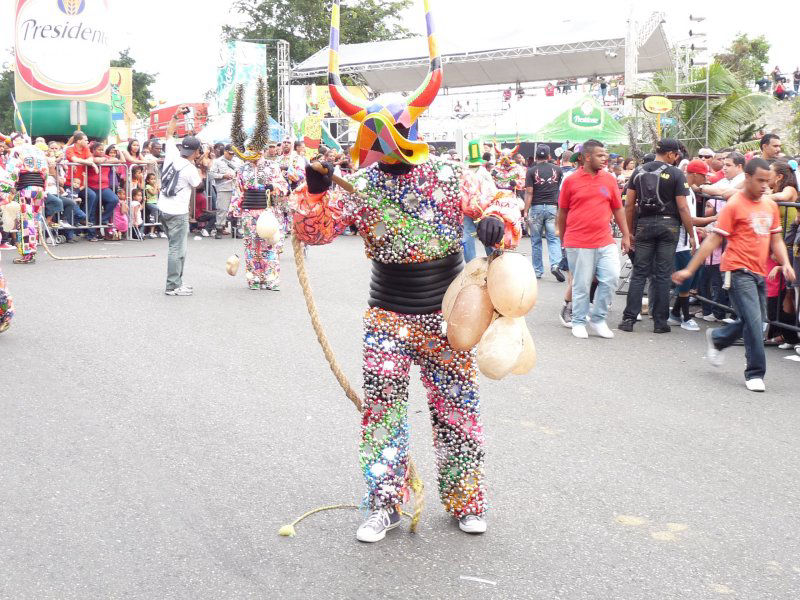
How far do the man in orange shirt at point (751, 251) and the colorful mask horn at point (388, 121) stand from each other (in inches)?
141

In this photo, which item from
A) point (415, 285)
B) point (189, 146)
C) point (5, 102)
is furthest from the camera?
point (5, 102)

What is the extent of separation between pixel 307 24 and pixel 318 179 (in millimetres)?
52283

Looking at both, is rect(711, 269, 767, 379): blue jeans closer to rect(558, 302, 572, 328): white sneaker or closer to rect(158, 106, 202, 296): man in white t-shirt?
rect(558, 302, 572, 328): white sneaker

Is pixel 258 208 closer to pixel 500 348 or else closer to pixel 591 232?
pixel 591 232

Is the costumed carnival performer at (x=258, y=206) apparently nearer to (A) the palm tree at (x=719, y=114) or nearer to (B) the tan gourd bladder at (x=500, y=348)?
(B) the tan gourd bladder at (x=500, y=348)

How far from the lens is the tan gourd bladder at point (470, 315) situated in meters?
3.88

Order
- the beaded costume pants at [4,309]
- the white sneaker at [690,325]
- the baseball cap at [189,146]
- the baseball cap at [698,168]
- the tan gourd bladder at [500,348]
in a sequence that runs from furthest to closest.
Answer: the baseball cap at [189,146] < the baseball cap at [698,168] < the white sneaker at [690,325] < the beaded costume pants at [4,309] < the tan gourd bladder at [500,348]

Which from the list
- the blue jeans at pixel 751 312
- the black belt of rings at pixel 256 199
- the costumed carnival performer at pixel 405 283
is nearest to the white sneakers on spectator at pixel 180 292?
the black belt of rings at pixel 256 199

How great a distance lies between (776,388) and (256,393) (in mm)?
3988

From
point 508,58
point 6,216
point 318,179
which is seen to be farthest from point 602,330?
point 508,58

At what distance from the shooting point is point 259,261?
12.2 metres

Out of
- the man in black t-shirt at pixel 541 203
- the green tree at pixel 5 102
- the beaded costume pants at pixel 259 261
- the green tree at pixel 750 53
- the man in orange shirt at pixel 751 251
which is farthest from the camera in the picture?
the green tree at pixel 5 102

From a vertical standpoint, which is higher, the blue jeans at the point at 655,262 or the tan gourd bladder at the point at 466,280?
the tan gourd bladder at the point at 466,280

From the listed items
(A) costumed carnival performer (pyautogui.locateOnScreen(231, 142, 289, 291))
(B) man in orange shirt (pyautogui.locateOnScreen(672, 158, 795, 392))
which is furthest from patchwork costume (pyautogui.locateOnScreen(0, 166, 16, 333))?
(B) man in orange shirt (pyautogui.locateOnScreen(672, 158, 795, 392))
